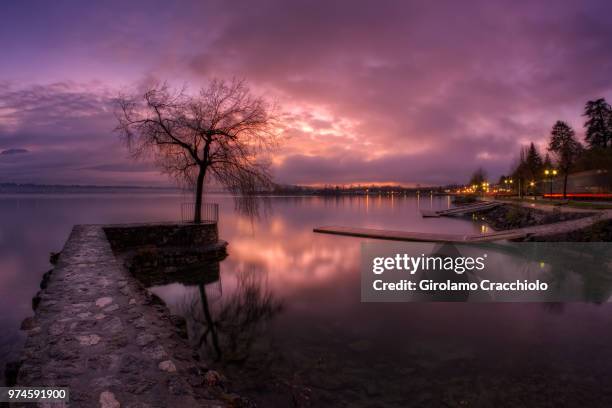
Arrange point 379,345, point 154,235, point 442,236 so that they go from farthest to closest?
point 442,236 → point 154,235 → point 379,345

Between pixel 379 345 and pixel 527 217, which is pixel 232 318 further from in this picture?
pixel 527 217

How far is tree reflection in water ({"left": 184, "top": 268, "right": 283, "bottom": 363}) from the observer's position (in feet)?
23.2

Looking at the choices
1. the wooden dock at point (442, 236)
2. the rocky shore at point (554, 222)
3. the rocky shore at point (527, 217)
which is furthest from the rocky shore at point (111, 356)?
the rocky shore at point (527, 217)

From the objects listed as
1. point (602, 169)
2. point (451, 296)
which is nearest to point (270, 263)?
point (451, 296)

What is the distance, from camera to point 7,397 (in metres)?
3.05

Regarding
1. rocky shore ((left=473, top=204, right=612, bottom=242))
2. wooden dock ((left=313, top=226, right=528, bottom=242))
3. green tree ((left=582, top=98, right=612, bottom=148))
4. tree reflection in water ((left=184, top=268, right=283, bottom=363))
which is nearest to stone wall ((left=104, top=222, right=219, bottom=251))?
tree reflection in water ((left=184, top=268, right=283, bottom=363))

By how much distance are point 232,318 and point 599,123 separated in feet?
276

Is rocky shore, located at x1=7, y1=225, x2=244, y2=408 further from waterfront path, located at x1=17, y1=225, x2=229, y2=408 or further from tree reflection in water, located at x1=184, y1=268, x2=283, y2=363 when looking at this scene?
tree reflection in water, located at x1=184, y1=268, x2=283, y2=363

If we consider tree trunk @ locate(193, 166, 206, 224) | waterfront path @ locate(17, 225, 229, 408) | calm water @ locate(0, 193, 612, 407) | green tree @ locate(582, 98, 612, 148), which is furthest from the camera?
green tree @ locate(582, 98, 612, 148)

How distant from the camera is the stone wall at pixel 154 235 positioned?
15.2 m

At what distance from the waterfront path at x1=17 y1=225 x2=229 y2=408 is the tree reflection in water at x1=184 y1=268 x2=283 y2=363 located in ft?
5.05

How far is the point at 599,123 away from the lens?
6506 cm

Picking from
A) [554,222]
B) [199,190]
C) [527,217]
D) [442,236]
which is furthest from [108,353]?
[527,217]

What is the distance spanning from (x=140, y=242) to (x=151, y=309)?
409 inches
